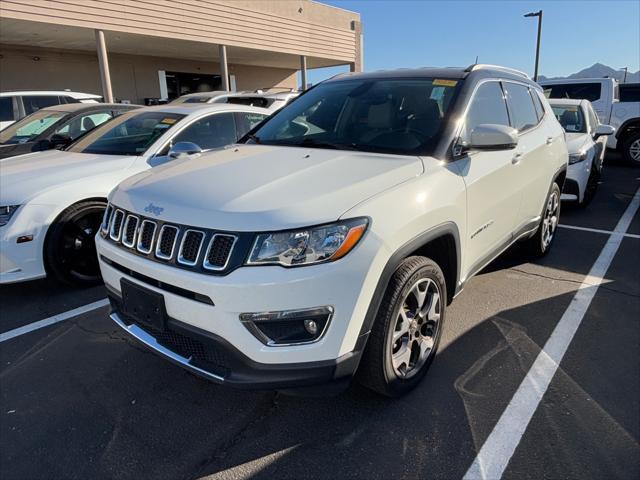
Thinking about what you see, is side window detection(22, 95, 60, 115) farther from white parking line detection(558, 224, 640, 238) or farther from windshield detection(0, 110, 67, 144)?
white parking line detection(558, 224, 640, 238)

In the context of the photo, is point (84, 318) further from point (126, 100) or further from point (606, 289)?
point (126, 100)

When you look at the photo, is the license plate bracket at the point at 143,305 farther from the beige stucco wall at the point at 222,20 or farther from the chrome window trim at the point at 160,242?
the beige stucco wall at the point at 222,20

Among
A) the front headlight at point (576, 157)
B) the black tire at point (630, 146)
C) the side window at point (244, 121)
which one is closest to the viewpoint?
the side window at point (244, 121)

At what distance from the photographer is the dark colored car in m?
6.79

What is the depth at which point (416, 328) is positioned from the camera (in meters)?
2.69

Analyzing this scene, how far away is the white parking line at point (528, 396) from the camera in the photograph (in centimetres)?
221

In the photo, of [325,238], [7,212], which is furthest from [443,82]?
[7,212]

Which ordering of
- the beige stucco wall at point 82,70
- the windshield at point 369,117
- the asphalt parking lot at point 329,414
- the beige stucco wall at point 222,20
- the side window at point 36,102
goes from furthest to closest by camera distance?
the beige stucco wall at point 82,70 < the beige stucco wall at point 222,20 < the side window at point 36,102 < the windshield at point 369,117 < the asphalt parking lot at point 329,414

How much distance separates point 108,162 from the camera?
14.5ft

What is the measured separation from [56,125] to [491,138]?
6.60 meters

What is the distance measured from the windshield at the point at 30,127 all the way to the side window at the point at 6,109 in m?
1.97

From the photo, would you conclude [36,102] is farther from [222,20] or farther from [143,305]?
[143,305]

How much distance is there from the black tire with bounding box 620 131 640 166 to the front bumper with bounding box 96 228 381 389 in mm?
11795

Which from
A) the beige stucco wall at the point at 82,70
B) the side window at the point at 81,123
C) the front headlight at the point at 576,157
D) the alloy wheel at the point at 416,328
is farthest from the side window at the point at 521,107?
the beige stucco wall at the point at 82,70
